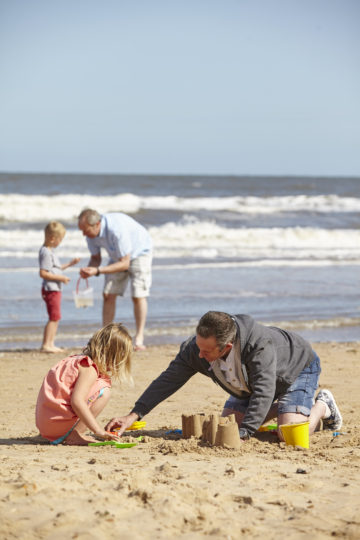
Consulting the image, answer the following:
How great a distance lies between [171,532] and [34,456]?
1359mm

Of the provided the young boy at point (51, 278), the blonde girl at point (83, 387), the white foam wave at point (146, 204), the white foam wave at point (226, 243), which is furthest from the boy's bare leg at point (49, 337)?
the white foam wave at point (146, 204)

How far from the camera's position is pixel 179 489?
3.52m

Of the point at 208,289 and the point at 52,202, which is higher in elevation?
the point at 52,202

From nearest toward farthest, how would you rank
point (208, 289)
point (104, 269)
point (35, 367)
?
1. point (35, 367)
2. point (104, 269)
3. point (208, 289)

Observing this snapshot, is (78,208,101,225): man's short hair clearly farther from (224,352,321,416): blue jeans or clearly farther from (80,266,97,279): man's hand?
(224,352,321,416): blue jeans

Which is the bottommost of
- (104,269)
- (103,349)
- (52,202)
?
(103,349)

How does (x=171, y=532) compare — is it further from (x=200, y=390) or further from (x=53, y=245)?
(x=53, y=245)

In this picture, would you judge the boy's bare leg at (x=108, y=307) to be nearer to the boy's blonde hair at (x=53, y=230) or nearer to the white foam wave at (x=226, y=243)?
the boy's blonde hair at (x=53, y=230)

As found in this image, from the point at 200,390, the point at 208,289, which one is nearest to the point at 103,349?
the point at 200,390

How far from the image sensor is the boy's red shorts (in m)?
8.30

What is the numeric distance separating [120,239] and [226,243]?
12.1 m

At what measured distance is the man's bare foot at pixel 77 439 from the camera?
4641 millimetres

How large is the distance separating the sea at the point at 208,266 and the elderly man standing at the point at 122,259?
1.64 ft

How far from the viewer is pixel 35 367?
7477mm
